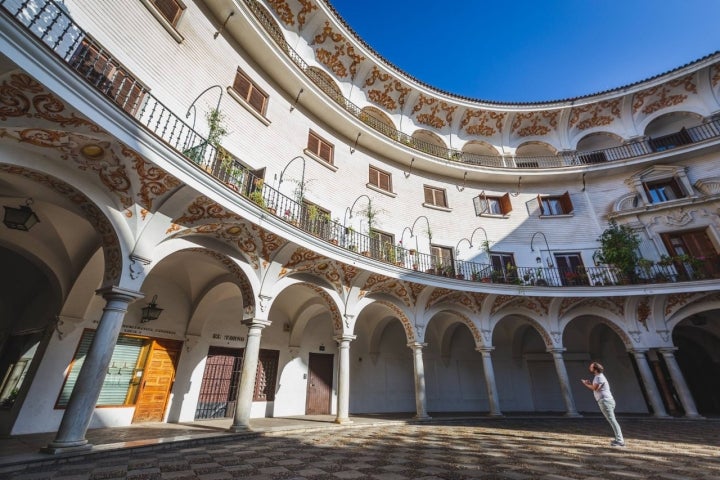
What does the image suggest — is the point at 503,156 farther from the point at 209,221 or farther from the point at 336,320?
the point at 209,221

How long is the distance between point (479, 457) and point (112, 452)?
613 cm

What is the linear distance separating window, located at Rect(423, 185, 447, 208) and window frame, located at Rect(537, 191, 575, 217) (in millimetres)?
4976

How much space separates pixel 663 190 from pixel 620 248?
4.99m

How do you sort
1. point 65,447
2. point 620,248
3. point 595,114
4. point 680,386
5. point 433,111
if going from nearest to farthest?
point 65,447 → point 680,386 → point 620,248 → point 433,111 → point 595,114

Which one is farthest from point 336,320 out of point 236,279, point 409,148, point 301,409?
point 409,148

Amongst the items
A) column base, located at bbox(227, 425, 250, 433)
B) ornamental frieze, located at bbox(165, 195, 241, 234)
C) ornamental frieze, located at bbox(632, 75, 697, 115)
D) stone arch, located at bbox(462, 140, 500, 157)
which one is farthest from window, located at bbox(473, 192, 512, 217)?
column base, located at bbox(227, 425, 250, 433)

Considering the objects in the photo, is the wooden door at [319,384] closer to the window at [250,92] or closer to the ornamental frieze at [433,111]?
the window at [250,92]

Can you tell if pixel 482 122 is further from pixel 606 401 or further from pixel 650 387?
pixel 606 401

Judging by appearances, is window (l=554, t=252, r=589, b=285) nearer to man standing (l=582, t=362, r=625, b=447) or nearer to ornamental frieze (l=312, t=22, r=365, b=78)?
man standing (l=582, t=362, r=625, b=447)

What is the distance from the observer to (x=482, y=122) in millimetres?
18234

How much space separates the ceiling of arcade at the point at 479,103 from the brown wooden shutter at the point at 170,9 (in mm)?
5200

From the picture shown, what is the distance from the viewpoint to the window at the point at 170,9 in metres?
8.55

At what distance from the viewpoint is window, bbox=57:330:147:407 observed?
27.7 feet

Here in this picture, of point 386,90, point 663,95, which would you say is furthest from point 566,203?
point 386,90
